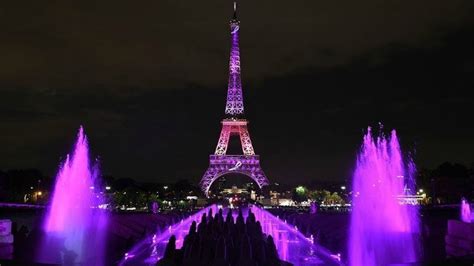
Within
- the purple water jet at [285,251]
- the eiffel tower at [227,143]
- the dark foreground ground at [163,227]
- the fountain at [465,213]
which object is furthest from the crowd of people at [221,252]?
the eiffel tower at [227,143]

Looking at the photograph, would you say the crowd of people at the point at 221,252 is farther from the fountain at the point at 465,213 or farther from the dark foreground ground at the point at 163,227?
the fountain at the point at 465,213

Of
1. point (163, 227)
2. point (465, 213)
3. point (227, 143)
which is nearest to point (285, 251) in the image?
point (465, 213)

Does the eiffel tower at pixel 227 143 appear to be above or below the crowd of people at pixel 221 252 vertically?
above

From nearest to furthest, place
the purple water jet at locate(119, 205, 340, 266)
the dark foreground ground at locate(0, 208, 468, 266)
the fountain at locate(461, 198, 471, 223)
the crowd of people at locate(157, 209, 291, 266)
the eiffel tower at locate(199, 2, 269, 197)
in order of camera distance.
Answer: the crowd of people at locate(157, 209, 291, 266), the dark foreground ground at locate(0, 208, 468, 266), the purple water jet at locate(119, 205, 340, 266), the fountain at locate(461, 198, 471, 223), the eiffel tower at locate(199, 2, 269, 197)

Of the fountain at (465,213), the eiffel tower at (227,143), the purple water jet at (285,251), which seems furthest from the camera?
the eiffel tower at (227,143)

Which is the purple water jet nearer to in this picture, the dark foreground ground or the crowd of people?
the dark foreground ground

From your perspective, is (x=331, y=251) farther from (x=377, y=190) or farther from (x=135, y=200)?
(x=135, y=200)

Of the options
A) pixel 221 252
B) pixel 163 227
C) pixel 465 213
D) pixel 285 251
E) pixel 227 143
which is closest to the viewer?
pixel 221 252

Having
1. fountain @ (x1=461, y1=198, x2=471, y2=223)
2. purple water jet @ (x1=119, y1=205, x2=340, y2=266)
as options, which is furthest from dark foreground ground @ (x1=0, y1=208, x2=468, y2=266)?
fountain @ (x1=461, y1=198, x2=471, y2=223)

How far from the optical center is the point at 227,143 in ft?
359

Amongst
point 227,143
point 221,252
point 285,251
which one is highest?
point 227,143

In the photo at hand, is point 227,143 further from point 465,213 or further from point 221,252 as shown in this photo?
point 221,252

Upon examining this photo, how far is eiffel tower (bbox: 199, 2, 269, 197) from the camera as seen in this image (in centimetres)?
10569

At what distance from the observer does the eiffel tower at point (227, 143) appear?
10569 centimetres
